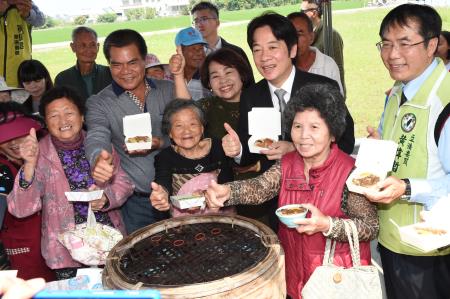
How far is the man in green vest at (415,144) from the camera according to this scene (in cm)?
210

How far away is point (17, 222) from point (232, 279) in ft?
5.86

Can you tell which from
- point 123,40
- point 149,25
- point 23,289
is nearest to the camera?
point 23,289

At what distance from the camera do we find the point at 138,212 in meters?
3.38

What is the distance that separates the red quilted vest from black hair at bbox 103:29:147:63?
1.61m

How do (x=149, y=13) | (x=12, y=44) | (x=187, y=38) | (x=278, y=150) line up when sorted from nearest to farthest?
(x=278, y=150)
(x=187, y=38)
(x=12, y=44)
(x=149, y=13)

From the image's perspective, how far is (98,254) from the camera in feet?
7.78

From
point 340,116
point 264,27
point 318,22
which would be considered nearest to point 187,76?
point 264,27

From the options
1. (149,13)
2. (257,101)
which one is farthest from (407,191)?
(149,13)

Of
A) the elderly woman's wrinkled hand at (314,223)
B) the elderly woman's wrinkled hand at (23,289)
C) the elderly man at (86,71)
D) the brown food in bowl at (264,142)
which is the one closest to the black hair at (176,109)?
the brown food in bowl at (264,142)

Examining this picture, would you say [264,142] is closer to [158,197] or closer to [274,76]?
[274,76]

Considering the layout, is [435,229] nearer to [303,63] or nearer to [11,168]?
[11,168]

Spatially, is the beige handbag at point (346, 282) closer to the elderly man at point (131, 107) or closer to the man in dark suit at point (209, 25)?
the elderly man at point (131, 107)

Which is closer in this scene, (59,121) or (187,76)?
(59,121)

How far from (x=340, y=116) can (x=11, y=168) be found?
7.05 feet
